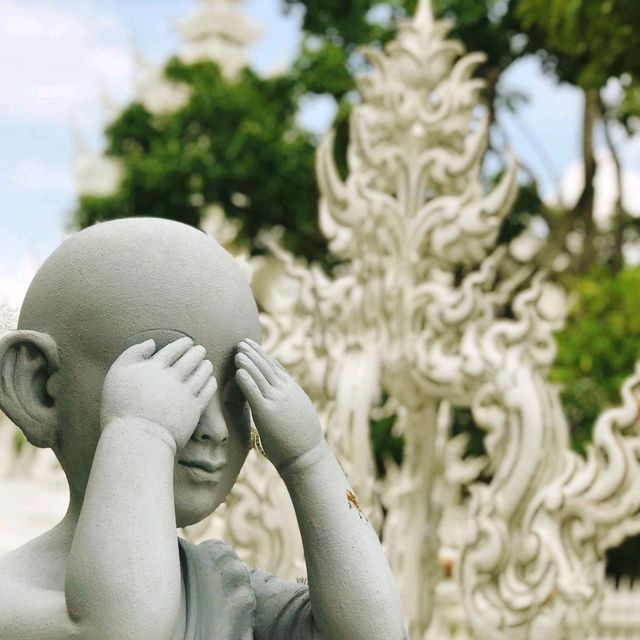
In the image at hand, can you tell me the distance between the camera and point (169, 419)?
6.20 ft

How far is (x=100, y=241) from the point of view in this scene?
2014 millimetres

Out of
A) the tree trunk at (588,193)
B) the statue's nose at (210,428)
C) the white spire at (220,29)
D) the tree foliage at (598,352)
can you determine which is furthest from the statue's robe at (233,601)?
the white spire at (220,29)

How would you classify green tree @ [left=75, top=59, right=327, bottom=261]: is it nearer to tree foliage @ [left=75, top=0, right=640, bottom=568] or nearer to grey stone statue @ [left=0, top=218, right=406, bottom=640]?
tree foliage @ [left=75, top=0, right=640, bottom=568]

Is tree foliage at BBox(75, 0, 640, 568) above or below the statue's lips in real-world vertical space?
above

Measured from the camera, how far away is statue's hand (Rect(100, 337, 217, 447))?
6.17 feet

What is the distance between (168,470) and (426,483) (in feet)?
18.1

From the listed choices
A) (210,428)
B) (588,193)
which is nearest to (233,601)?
(210,428)

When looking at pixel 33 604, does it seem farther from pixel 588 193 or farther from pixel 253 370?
pixel 588 193

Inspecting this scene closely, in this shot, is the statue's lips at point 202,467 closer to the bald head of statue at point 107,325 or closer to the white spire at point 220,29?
the bald head of statue at point 107,325

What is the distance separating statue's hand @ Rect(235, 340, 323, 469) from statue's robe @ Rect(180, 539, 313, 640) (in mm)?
225

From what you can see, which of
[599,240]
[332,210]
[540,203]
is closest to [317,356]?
[332,210]

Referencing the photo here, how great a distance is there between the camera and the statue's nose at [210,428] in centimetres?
198

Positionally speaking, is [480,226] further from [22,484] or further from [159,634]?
[22,484]

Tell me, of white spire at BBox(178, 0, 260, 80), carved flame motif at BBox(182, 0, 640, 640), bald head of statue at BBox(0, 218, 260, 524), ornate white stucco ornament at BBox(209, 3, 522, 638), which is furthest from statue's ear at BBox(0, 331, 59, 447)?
white spire at BBox(178, 0, 260, 80)
